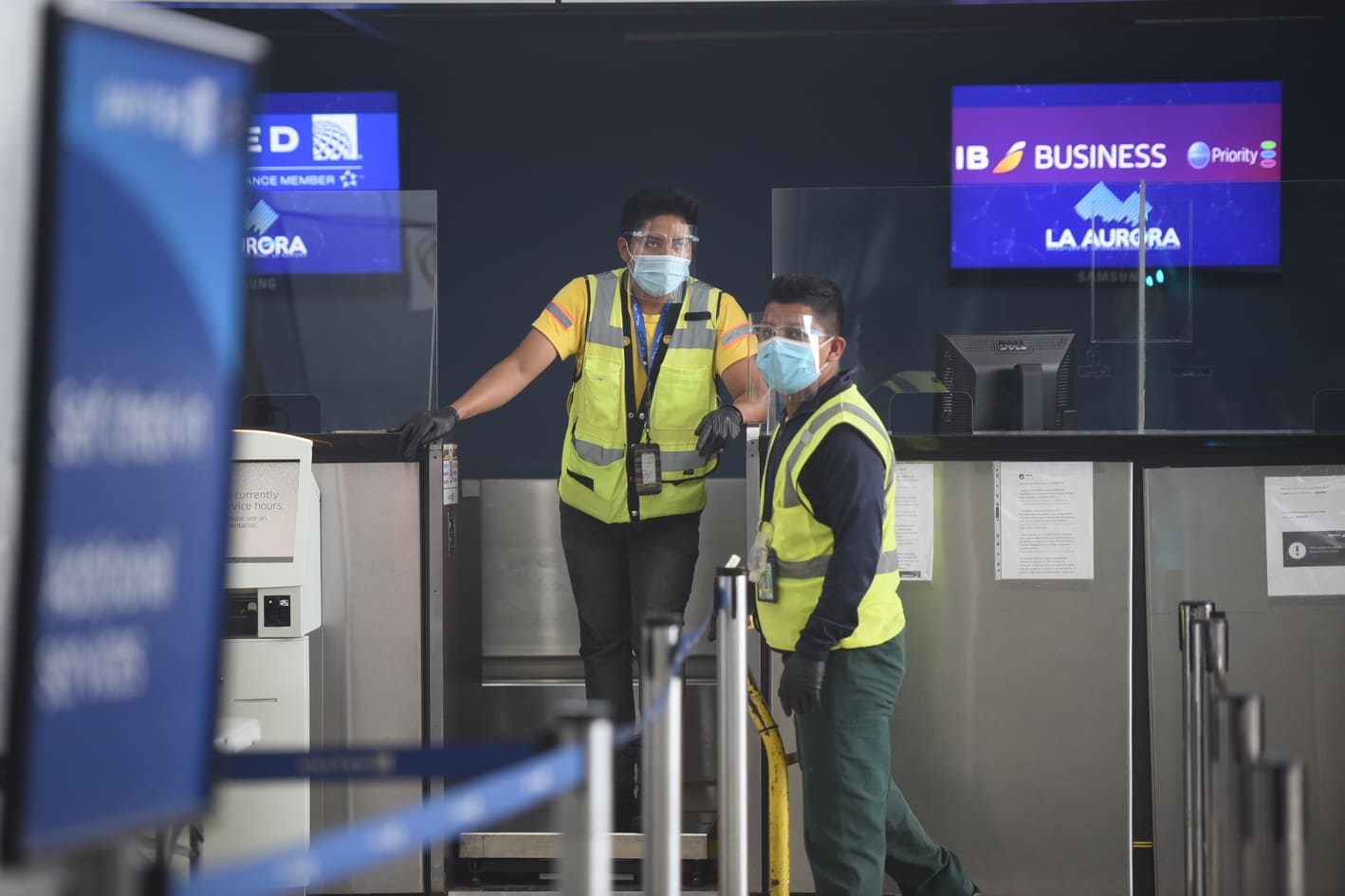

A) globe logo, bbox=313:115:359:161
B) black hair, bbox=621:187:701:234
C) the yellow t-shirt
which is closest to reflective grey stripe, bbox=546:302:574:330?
the yellow t-shirt

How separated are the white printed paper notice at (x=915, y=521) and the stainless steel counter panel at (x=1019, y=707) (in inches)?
1.1

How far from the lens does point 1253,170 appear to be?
19.3ft

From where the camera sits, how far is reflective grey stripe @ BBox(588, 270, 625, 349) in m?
4.09

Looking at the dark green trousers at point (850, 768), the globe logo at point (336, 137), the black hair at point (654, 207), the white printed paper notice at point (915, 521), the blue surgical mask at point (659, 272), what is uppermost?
the globe logo at point (336, 137)

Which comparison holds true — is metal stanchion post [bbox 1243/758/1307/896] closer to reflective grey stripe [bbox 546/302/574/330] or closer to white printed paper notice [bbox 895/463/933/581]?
white printed paper notice [bbox 895/463/933/581]

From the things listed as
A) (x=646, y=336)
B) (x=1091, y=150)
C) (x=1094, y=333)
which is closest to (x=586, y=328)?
(x=646, y=336)

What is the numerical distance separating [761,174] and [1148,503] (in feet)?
8.94

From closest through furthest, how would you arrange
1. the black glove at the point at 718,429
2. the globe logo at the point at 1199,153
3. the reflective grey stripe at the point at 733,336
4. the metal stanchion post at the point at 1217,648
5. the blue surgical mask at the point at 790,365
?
the metal stanchion post at the point at 1217,648
the blue surgical mask at the point at 790,365
the black glove at the point at 718,429
the reflective grey stripe at the point at 733,336
the globe logo at the point at 1199,153

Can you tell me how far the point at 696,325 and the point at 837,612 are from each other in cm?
144

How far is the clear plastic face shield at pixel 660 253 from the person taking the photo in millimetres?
4023

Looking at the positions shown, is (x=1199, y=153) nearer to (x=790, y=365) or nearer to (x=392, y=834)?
(x=790, y=365)

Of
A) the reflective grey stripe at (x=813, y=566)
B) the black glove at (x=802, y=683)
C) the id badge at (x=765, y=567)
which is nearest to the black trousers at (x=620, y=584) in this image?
the id badge at (x=765, y=567)

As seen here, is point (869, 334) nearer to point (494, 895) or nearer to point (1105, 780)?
point (1105, 780)

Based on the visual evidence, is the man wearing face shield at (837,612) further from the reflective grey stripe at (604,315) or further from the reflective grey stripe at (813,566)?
the reflective grey stripe at (604,315)
